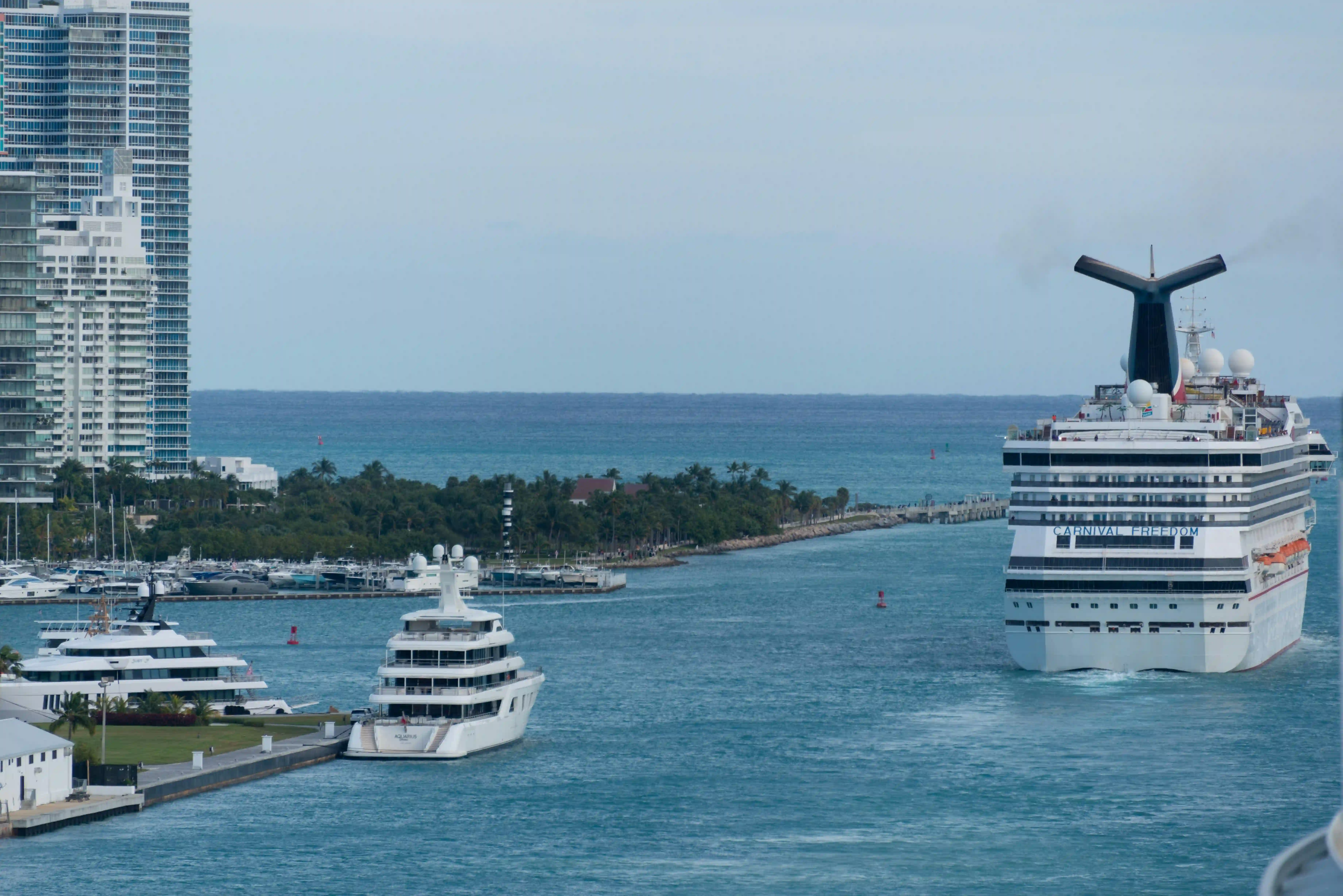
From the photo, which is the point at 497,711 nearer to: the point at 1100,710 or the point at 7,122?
the point at 1100,710

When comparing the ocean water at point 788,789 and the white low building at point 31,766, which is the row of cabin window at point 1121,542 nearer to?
the ocean water at point 788,789

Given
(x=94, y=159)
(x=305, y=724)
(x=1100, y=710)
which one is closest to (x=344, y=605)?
(x=305, y=724)

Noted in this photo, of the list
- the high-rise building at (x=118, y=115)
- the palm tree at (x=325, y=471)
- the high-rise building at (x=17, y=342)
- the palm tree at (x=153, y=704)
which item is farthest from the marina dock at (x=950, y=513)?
the palm tree at (x=153, y=704)

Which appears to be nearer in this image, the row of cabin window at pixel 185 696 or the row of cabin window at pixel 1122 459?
the row of cabin window at pixel 185 696

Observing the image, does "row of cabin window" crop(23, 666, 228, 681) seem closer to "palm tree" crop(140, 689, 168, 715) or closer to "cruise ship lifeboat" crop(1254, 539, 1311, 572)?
"palm tree" crop(140, 689, 168, 715)

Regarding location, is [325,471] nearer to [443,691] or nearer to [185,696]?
[185,696]

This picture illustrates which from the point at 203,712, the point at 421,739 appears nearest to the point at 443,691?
the point at 421,739

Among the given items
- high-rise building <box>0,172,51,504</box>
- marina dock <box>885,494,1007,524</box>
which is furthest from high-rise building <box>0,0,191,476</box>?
marina dock <box>885,494,1007,524</box>
